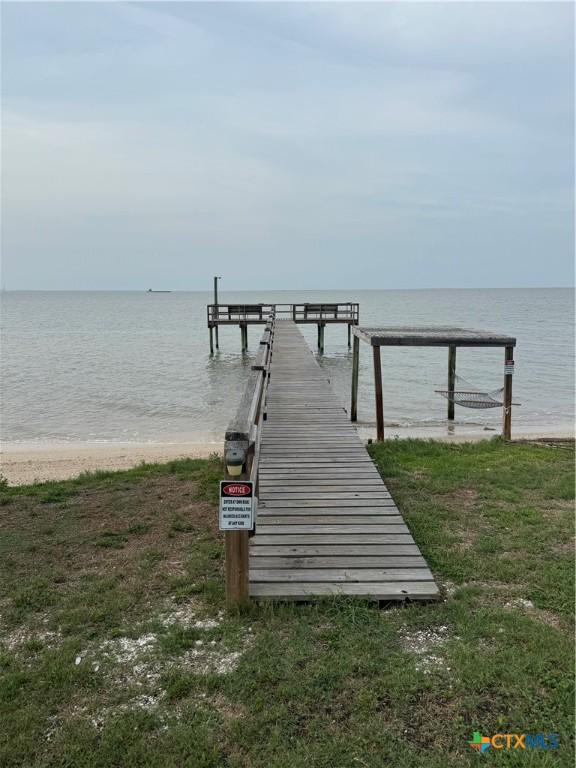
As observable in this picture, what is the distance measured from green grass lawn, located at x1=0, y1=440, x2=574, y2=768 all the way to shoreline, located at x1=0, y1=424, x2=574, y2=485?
5.03 m

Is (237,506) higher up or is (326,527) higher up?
(237,506)

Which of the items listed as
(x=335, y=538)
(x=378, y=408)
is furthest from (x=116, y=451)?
(x=335, y=538)

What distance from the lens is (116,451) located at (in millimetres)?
12242

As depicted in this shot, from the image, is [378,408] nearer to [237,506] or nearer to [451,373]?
[451,373]

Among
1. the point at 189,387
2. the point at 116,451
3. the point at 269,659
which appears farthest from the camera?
the point at 189,387

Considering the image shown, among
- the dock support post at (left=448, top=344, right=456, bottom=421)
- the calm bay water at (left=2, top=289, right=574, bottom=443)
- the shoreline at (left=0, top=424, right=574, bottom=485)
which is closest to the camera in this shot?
the shoreline at (left=0, top=424, right=574, bottom=485)

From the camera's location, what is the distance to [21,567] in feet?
14.9

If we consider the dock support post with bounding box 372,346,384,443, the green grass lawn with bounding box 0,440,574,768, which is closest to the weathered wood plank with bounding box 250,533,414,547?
the green grass lawn with bounding box 0,440,574,768

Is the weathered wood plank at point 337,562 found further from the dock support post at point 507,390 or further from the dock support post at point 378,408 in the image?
the dock support post at point 507,390

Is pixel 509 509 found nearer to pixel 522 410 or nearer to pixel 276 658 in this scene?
pixel 276 658

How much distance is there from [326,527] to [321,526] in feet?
0.15

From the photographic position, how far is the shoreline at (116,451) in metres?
10.2

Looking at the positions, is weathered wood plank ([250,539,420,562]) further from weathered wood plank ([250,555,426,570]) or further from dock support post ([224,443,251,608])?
dock support post ([224,443,251,608])

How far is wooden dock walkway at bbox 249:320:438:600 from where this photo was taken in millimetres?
3818
